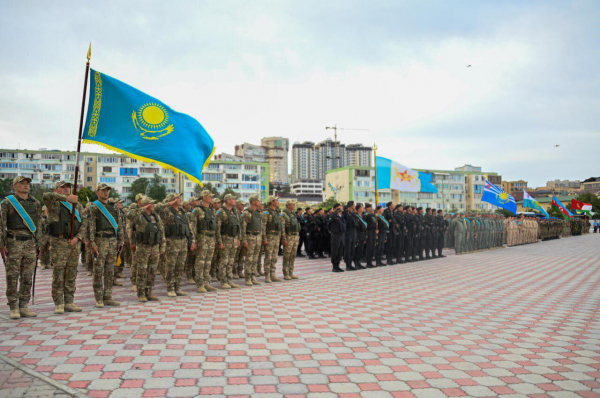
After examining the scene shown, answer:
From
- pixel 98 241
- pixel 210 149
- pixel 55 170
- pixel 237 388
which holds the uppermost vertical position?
pixel 55 170

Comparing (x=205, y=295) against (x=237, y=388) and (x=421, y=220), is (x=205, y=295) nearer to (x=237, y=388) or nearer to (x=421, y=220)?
(x=237, y=388)

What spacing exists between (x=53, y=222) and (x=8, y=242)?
593 millimetres

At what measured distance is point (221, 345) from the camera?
445cm

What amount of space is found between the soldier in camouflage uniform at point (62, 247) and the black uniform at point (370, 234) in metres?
8.26

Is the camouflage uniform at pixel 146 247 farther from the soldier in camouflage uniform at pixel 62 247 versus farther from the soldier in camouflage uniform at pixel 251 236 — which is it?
the soldier in camouflage uniform at pixel 251 236

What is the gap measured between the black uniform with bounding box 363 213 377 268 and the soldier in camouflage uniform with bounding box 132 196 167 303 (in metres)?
6.94

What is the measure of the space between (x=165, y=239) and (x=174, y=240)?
153mm

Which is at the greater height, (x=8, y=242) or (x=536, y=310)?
(x=8, y=242)

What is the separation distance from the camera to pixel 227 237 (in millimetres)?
8328

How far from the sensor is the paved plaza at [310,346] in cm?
340

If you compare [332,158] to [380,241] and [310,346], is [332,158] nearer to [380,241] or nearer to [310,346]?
[380,241]

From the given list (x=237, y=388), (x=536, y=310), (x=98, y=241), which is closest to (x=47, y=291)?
(x=98, y=241)

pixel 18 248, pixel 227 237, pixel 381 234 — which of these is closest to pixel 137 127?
pixel 18 248

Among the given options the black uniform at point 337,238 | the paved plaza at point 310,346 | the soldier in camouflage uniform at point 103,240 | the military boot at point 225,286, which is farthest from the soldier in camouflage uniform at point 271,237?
the soldier in camouflage uniform at point 103,240
